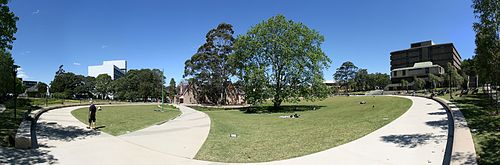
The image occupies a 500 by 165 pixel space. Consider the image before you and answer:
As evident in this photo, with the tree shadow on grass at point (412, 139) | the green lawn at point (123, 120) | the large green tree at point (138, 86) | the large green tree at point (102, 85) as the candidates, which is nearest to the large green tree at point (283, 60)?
the green lawn at point (123, 120)

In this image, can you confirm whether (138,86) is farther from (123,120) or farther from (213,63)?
(123,120)

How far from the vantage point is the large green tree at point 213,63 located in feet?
175

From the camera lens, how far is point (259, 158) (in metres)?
8.84

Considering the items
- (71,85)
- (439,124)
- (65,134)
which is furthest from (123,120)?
(71,85)

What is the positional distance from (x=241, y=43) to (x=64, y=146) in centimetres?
2761

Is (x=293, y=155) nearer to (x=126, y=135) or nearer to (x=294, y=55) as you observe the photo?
(x=126, y=135)

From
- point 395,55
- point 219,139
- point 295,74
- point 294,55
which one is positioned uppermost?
point 395,55

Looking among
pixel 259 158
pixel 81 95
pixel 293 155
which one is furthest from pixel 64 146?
pixel 81 95

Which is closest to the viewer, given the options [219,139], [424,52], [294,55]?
[219,139]

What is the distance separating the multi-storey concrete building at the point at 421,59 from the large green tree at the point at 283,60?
79.4 m

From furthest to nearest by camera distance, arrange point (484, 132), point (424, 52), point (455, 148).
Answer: point (424, 52) → point (484, 132) → point (455, 148)

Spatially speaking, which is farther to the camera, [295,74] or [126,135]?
[295,74]

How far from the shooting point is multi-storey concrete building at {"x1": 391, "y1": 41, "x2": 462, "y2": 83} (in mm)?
100162

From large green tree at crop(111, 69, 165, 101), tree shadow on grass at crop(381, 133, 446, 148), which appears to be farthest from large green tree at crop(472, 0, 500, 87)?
large green tree at crop(111, 69, 165, 101)
